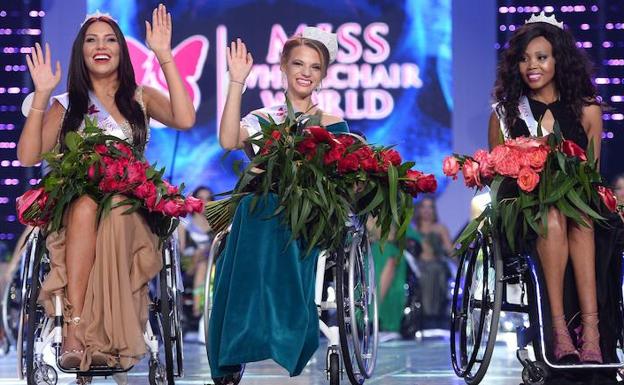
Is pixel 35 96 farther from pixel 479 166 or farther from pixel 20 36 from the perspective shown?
pixel 20 36

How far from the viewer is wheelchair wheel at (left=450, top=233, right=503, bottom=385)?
Answer: 4281 millimetres

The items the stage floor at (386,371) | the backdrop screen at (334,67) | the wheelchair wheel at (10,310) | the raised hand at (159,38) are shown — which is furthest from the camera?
the backdrop screen at (334,67)

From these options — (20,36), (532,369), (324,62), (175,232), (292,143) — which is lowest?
(532,369)

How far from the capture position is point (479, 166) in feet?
14.8

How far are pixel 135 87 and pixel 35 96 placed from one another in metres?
0.44

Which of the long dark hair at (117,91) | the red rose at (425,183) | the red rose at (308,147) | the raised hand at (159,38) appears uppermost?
the raised hand at (159,38)

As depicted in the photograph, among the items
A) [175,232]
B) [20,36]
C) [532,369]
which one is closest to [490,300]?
[532,369]

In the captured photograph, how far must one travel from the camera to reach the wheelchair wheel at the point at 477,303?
428 cm

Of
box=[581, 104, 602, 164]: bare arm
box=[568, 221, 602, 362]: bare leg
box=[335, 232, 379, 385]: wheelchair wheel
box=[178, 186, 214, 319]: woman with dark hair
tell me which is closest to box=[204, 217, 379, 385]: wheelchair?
box=[335, 232, 379, 385]: wheelchair wheel

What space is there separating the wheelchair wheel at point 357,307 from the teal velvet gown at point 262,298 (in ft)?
0.39

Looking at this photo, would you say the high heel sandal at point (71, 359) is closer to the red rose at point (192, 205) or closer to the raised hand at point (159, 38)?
the red rose at point (192, 205)

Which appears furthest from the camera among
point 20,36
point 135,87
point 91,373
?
point 20,36

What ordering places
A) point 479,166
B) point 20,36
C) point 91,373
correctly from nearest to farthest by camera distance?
point 91,373 < point 479,166 < point 20,36

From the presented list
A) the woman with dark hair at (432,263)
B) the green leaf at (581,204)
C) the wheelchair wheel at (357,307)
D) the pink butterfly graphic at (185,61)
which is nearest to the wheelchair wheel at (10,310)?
the pink butterfly graphic at (185,61)
